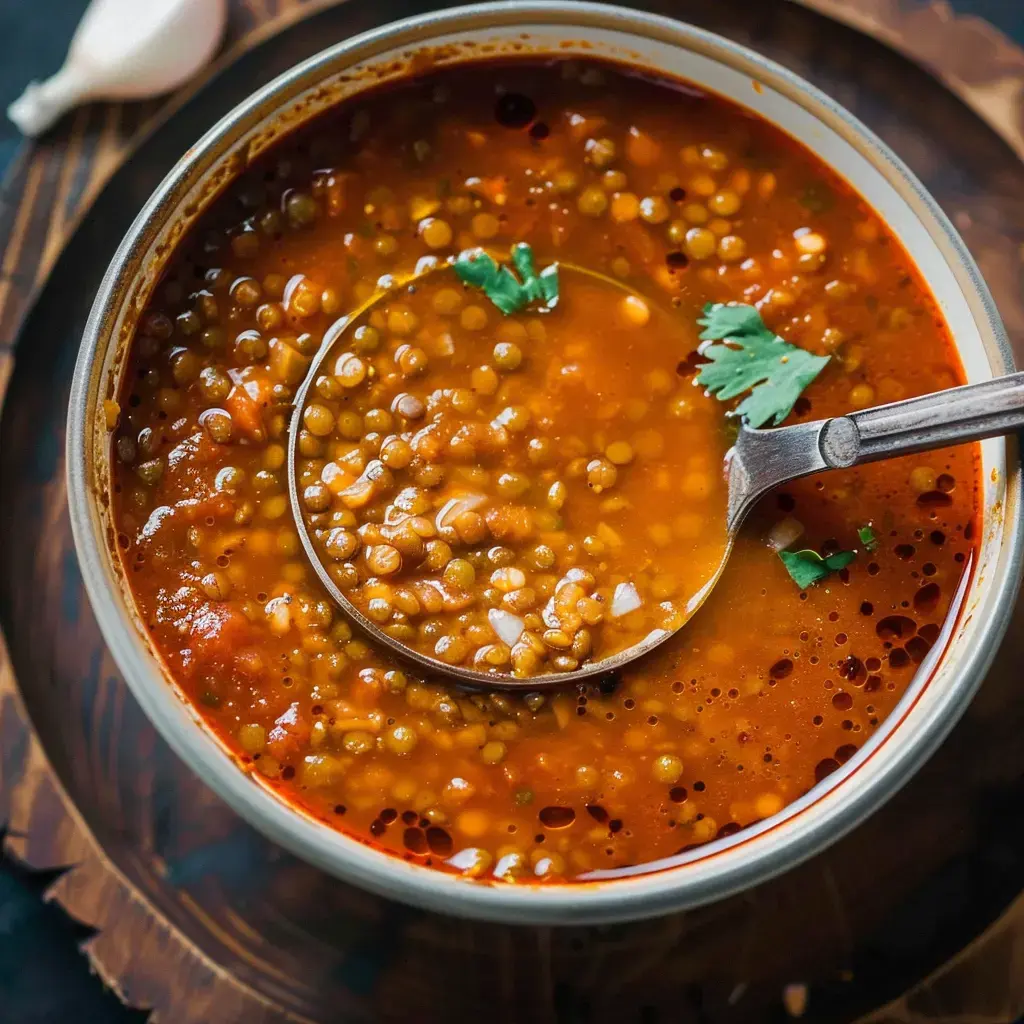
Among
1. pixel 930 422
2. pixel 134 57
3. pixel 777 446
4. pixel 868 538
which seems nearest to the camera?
pixel 930 422

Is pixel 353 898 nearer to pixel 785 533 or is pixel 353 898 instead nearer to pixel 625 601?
pixel 625 601

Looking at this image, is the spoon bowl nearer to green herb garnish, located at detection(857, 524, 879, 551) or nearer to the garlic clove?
green herb garnish, located at detection(857, 524, 879, 551)

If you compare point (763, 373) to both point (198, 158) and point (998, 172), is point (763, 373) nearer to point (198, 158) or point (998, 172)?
point (998, 172)

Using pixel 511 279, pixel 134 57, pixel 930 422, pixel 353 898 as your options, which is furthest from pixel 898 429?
pixel 134 57

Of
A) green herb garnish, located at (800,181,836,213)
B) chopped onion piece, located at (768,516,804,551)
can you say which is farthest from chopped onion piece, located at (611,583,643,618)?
green herb garnish, located at (800,181,836,213)

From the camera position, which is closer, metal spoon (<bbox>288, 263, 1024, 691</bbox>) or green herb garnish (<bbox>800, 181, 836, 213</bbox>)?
metal spoon (<bbox>288, 263, 1024, 691</bbox>)
